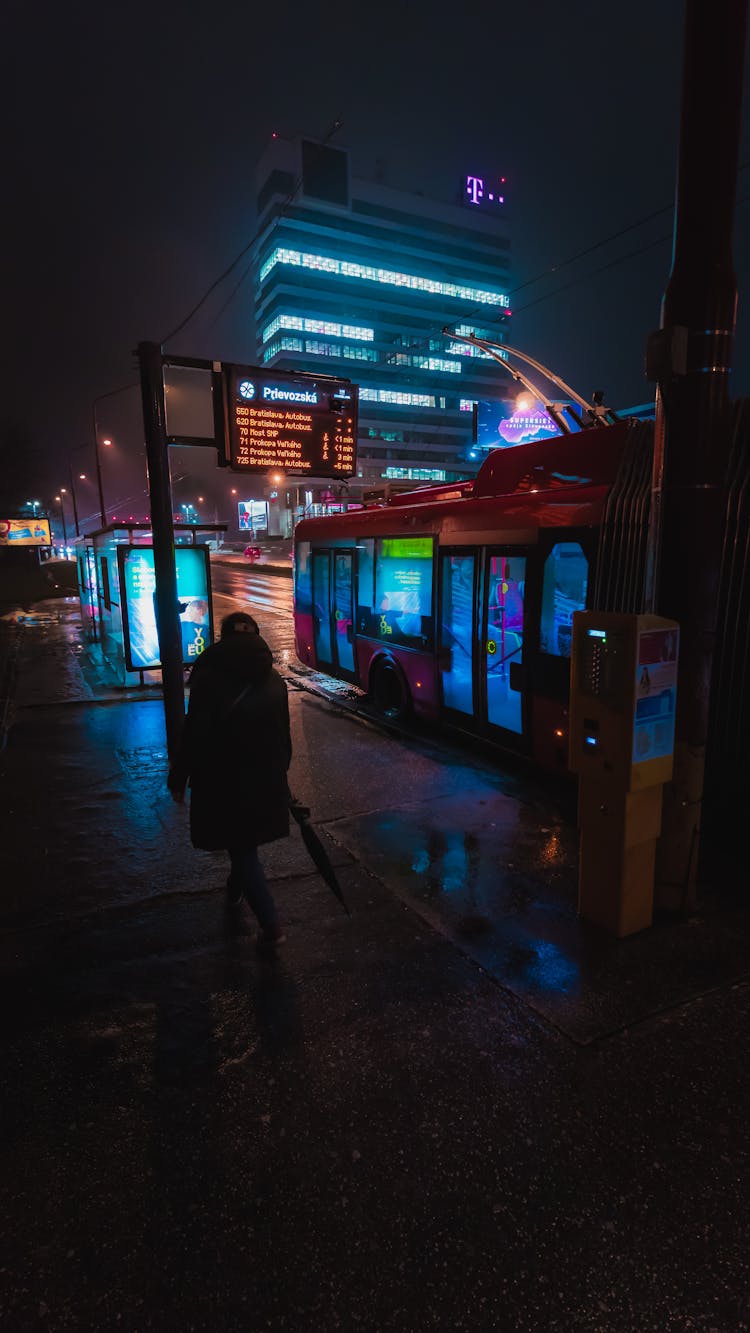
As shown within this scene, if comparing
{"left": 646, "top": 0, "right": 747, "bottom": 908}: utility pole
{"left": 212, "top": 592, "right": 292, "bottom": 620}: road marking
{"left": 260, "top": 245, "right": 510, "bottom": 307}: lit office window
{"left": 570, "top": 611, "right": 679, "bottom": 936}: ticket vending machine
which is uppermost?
{"left": 260, "top": 245, "right": 510, "bottom": 307}: lit office window

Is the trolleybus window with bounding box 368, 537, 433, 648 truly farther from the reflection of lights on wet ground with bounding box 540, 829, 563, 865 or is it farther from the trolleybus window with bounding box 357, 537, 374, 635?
the reflection of lights on wet ground with bounding box 540, 829, 563, 865

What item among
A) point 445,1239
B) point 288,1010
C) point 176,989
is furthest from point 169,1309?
point 176,989

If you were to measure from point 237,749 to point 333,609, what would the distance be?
7.26 m

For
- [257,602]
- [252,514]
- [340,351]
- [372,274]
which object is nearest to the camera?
[257,602]

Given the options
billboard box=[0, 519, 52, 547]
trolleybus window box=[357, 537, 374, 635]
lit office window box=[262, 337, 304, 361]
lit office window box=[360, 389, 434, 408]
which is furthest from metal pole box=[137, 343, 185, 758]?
lit office window box=[262, 337, 304, 361]

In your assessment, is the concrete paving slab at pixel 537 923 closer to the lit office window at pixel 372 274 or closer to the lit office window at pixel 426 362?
the lit office window at pixel 372 274

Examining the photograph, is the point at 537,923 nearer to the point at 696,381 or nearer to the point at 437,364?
the point at 696,381

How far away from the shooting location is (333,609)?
423 inches

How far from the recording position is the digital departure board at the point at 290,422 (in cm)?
819

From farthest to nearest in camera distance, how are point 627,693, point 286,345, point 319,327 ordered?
point 319,327
point 286,345
point 627,693

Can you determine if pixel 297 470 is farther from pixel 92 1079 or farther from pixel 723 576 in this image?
pixel 92 1079

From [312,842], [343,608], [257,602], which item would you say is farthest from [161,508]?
[257,602]

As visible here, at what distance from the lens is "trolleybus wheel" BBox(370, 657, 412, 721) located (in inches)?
355

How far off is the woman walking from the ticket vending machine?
72.1 inches
